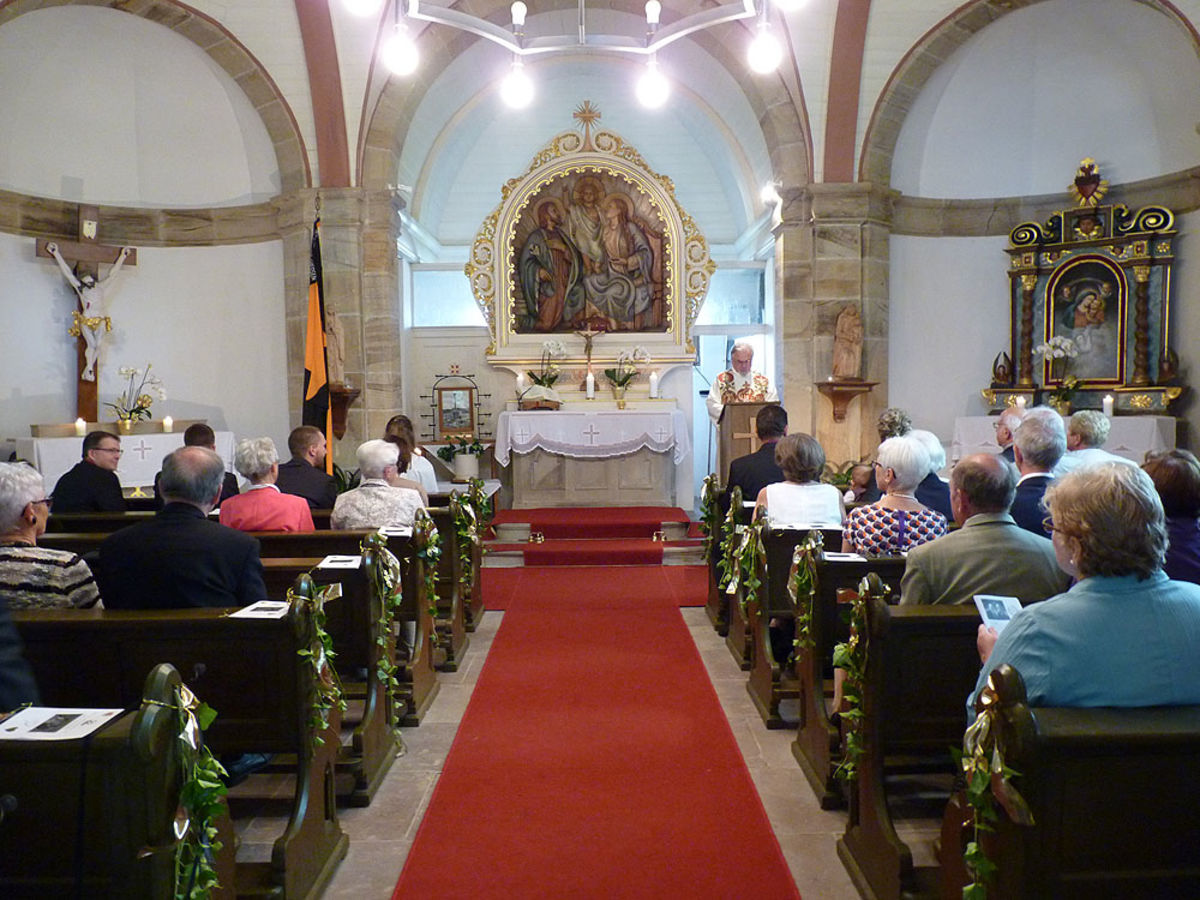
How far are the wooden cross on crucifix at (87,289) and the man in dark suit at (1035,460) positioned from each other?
9218mm

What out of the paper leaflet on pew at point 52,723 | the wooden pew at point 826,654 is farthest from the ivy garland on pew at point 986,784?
the paper leaflet on pew at point 52,723

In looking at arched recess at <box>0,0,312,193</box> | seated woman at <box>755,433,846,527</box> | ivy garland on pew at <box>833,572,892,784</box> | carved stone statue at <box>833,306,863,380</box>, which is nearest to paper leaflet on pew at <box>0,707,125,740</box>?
ivy garland on pew at <box>833,572,892,784</box>

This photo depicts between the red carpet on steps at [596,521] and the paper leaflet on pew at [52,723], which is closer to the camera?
the paper leaflet on pew at [52,723]

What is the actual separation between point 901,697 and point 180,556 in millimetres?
2477

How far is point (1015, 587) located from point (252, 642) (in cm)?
249

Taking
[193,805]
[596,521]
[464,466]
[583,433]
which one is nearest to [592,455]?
[583,433]

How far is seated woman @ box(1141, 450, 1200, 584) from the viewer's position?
3.20 m

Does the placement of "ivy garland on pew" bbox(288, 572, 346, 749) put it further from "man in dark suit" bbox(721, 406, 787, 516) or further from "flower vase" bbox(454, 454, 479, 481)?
"flower vase" bbox(454, 454, 479, 481)

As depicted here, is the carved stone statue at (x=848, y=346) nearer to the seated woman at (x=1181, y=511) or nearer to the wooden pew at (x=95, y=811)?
the seated woman at (x=1181, y=511)

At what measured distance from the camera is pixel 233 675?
313cm

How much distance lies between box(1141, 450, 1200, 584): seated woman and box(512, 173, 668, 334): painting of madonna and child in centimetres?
904

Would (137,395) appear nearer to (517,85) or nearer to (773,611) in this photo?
(517,85)

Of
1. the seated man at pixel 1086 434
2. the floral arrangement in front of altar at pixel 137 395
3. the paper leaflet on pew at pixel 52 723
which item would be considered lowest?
the paper leaflet on pew at pixel 52 723

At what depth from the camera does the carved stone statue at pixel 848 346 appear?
1023 cm
